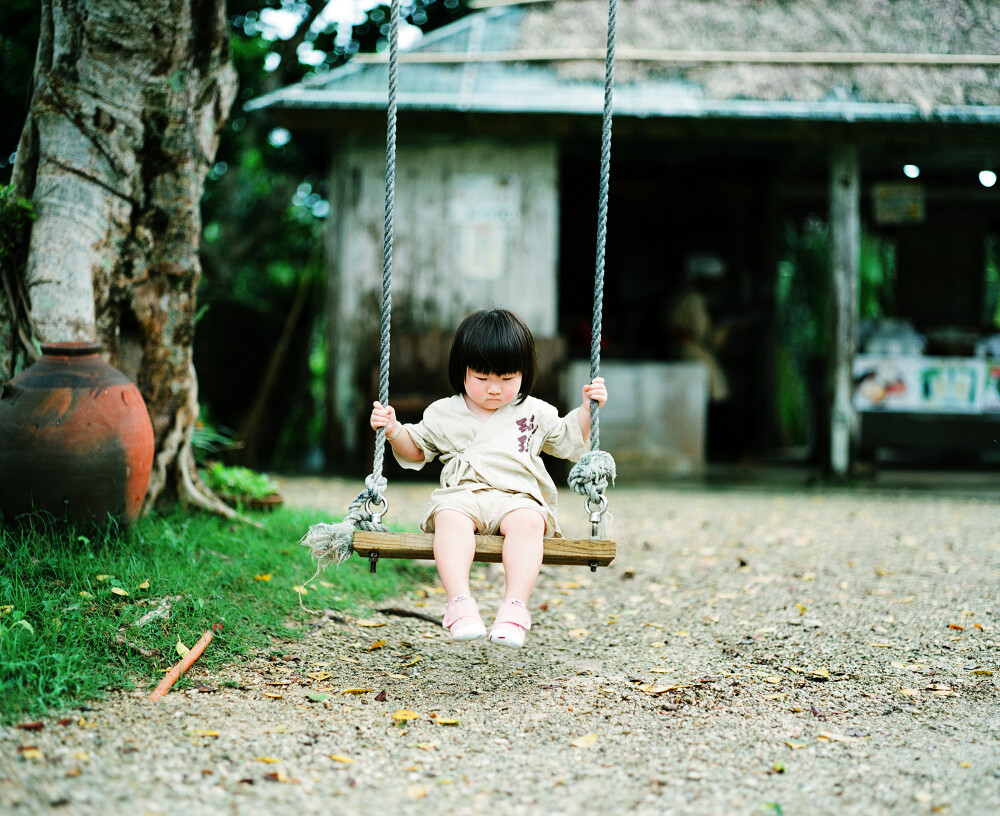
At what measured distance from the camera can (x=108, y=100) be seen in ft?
13.9

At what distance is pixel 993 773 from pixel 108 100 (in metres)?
4.36

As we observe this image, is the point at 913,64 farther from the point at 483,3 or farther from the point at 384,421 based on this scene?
the point at 384,421

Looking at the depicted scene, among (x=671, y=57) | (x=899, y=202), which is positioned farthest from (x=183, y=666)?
(x=899, y=202)

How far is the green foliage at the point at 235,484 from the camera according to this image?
519 centimetres

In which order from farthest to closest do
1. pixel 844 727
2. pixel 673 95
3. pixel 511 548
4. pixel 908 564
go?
pixel 673 95
pixel 908 564
pixel 511 548
pixel 844 727

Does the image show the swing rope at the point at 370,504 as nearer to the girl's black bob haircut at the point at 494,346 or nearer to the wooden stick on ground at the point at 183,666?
the girl's black bob haircut at the point at 494,346

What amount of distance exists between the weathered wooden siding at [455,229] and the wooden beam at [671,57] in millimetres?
730

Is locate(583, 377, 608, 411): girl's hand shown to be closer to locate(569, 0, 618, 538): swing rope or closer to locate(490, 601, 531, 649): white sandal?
locate(569, 0, 618, 538): swing rope

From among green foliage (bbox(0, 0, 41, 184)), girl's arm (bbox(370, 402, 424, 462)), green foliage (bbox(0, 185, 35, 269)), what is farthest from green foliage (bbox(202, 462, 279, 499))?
green foliage (bbox(0, 0, 41, 184))

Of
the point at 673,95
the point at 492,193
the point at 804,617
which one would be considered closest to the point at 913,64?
the point at 673,95

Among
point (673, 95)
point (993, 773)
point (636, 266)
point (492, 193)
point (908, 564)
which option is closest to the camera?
point (993, 773)

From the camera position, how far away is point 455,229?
8.13 meters

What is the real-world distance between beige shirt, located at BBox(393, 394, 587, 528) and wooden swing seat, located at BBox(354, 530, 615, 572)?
281 millimetres

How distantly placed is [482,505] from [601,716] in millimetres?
818
